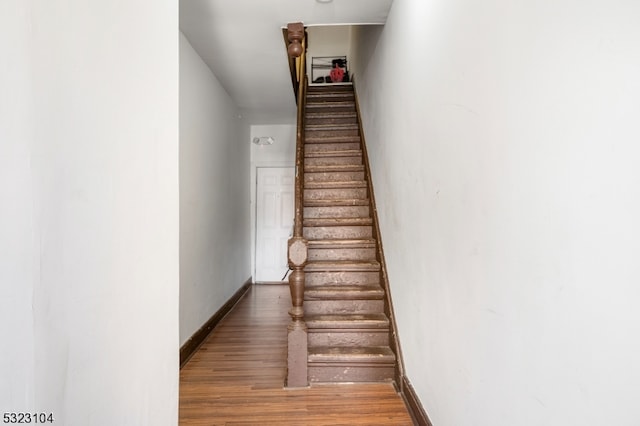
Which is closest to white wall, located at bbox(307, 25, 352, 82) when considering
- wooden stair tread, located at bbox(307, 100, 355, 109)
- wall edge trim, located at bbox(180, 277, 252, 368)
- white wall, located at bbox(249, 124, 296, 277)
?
Result: white wall, located at bbox(249, 124, 296, 277)

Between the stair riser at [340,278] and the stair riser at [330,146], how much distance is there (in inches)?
72.5

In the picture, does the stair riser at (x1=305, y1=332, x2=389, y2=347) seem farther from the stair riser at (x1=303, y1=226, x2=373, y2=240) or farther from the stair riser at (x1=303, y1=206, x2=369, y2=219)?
the stair riser at (x1=303, y1=206, x2=369, y2=219)

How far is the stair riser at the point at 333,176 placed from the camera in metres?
4.07

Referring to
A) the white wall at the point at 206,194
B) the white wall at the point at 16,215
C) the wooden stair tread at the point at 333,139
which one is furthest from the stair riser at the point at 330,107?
the white wall at the point at 16,215

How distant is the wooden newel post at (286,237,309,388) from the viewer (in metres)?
2.47

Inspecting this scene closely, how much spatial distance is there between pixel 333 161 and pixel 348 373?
2.47 m

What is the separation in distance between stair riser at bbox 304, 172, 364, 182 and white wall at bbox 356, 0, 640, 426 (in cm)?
216

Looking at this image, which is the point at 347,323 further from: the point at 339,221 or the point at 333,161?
the point at 333,161

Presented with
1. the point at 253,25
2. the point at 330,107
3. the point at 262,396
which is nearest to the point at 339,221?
the point at 262,396

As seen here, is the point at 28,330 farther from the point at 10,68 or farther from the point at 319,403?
the point at 319,403

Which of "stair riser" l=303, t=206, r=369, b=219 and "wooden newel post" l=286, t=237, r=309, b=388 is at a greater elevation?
"stair riser" l=303, t=206, r=369, b=219

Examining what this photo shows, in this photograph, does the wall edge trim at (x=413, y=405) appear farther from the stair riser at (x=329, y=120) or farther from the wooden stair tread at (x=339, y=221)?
the stair riser at (x=329, y=120)

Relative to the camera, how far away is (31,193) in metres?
0.70

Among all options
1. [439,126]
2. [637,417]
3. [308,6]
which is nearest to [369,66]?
[308,6]
